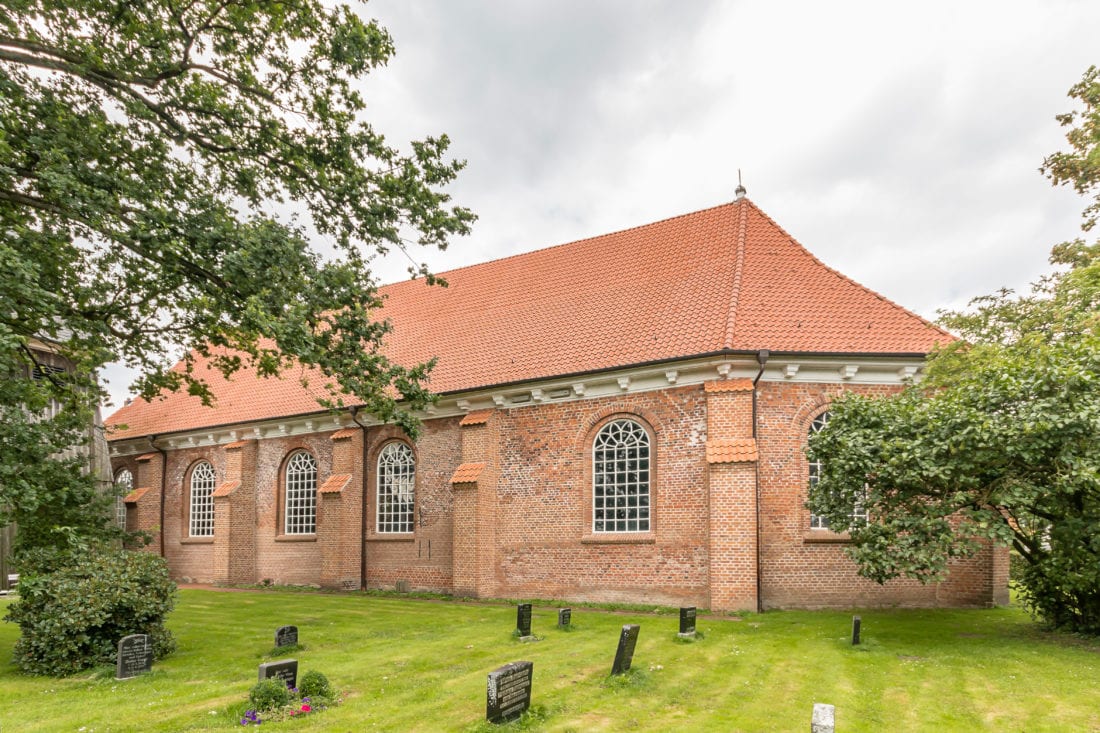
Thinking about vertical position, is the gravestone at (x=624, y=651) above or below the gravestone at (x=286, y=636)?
above

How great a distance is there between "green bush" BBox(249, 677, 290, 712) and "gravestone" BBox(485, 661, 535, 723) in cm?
230

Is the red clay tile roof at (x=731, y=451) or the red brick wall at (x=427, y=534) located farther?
the red brick wall at (x=427, y=534)

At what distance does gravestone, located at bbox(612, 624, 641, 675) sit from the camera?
9.72 metres

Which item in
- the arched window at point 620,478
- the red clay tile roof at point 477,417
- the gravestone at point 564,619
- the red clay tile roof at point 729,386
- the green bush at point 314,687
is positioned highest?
the red clay tile roof at point 729,386

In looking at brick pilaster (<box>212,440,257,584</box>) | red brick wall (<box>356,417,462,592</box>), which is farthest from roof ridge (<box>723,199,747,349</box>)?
brick pilaster (<box>212,440,257,584</box>)

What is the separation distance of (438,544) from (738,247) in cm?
1101

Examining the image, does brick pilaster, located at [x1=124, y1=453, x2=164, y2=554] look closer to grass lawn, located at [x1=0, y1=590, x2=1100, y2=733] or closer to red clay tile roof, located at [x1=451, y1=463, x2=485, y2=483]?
grass lawn, located at [x1=0, y1=590, x2=1100, y2=733]

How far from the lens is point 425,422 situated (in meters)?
20.4

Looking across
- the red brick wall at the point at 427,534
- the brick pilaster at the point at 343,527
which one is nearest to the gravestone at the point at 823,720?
the red brick wall at the point at 427,534

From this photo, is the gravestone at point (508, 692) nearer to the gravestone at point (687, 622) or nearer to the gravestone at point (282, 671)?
the gravestone at point (282, 671)

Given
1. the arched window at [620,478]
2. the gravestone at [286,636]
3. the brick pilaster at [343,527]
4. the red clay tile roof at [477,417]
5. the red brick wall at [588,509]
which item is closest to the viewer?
the gravestone at [286,636]

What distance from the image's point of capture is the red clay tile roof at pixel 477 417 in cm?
1872

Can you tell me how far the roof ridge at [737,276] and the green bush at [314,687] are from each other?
1007cm

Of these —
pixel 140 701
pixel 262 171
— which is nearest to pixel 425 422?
pixel 262 171
